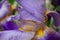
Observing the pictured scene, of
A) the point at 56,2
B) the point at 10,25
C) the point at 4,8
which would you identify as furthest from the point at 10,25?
the point at 56,2

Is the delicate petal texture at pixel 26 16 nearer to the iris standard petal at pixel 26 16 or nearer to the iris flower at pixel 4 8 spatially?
the iris standard petal at pixel 26 16

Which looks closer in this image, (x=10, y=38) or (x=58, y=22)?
(x=10, y=38)

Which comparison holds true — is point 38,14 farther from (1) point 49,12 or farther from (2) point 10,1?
(2) point 10,1

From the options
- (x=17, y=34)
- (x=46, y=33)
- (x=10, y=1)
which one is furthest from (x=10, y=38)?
(x=10, y=1)

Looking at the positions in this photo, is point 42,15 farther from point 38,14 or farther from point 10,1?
point 10,1

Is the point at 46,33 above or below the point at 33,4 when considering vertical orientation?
below

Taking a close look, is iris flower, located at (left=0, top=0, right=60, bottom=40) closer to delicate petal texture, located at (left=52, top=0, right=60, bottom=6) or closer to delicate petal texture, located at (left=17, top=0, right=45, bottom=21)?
delicate petal texture, located at (left=17, top=0, right=45, bottom=21)

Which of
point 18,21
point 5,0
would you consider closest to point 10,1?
point 5,0
